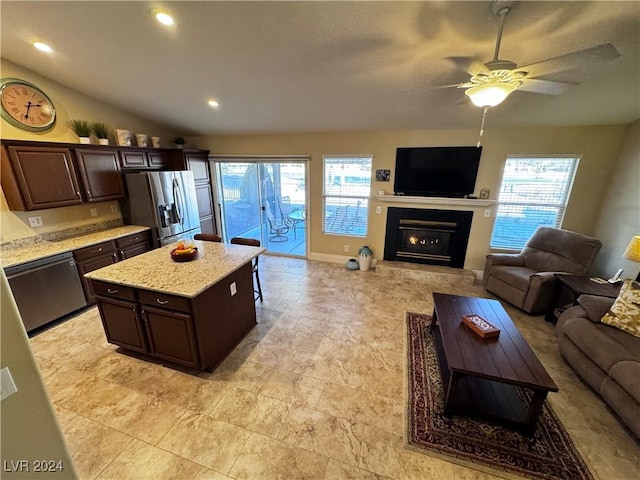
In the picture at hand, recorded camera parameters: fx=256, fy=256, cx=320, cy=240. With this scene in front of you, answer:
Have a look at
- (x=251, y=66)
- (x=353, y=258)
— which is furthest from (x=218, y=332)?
(x=353, y=258)

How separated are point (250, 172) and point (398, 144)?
9.65 ft

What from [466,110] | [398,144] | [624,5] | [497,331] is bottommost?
[497,331]

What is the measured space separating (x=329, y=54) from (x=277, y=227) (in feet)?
12.8

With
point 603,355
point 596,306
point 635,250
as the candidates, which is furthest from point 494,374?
point 635,250

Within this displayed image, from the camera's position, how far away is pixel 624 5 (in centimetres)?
165

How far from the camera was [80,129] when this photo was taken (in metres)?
3.47

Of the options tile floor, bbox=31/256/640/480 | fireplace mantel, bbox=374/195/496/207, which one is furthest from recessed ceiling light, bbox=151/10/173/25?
fireplace mantel, bbox=374/195/496/207

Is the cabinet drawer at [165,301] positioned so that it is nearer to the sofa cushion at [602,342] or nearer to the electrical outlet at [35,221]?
the electrical outlet at [35,221]

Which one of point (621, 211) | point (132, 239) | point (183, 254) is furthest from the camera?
point (132, 239)

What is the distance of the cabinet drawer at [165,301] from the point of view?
2094mm

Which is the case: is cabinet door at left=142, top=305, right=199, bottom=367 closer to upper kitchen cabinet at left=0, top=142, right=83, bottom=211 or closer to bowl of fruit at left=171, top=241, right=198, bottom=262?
bowl of fruit at left=171, top=241, right=198, bottom=262

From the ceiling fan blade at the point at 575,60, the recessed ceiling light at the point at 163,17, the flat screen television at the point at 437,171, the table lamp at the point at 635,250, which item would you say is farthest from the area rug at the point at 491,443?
the recessed ceiling light at the point at 163,17

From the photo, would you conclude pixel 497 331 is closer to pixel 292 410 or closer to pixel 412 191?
pixel 292 410

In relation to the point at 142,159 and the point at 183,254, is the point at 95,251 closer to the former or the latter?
the point at 142,159
